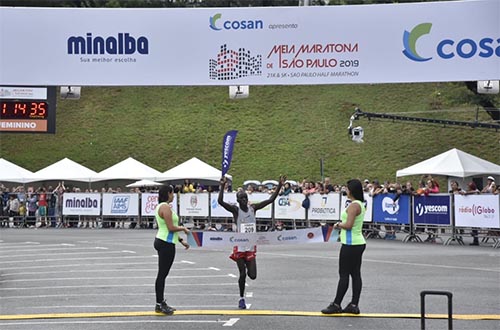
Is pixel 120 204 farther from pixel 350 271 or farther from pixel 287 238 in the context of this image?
pixel 350 271

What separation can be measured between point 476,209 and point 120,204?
55.0ft

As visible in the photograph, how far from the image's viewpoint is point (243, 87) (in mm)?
20469

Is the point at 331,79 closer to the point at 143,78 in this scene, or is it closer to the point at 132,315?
the point at 143,78

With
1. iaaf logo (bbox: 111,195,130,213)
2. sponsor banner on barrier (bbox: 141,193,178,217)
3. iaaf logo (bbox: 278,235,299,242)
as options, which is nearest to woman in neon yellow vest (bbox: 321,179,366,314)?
iaaf logo (bbox: 278,235,299,242)

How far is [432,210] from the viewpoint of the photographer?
2647 centimetres

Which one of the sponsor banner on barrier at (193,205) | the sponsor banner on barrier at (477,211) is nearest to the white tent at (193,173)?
the sponsor banner on barrier at (193,205)

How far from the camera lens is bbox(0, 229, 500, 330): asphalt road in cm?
1178

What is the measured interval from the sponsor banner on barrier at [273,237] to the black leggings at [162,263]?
1005 mm

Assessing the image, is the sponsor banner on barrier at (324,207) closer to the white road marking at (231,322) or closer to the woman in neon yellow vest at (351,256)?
the woman in neon yellow vest at (351,256)

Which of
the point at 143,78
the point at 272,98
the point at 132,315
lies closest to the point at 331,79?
the point at 143,78

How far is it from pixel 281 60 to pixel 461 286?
266 inches

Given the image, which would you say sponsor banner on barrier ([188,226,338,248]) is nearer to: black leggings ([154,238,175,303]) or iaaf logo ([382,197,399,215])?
black leggings ([154,238,175,303])

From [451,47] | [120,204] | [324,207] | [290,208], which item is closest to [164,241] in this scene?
[451,47]

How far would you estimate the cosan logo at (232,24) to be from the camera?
64.2 feet
